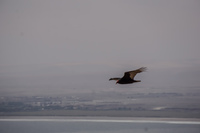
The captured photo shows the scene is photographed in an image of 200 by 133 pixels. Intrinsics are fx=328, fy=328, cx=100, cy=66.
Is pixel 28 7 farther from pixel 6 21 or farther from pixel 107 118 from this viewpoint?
pixel 107 118

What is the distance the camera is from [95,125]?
4.50 metres

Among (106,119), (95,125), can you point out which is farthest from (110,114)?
(95,125)

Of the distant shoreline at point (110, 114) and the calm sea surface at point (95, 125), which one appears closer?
the calm sea surface at point (95, 125)

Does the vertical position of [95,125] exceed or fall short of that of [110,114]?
it falls short

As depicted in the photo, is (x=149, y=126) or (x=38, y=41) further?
(x=38, y=41)

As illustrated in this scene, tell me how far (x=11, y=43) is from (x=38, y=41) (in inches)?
16.0

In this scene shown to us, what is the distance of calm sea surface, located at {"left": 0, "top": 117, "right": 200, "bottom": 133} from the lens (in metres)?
4.30

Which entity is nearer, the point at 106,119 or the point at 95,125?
the point at 95,125

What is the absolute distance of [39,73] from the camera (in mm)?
4691

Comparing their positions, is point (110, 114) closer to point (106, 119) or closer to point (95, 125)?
point (106, 119)

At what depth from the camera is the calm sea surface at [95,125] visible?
4301mm

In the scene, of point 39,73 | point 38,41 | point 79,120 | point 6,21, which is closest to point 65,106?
point 79,120

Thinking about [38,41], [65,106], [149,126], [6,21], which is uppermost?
[6,21]

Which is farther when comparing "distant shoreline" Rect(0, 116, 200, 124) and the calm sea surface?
"distant shoreline" Rect(0, 116, 200, 124)
